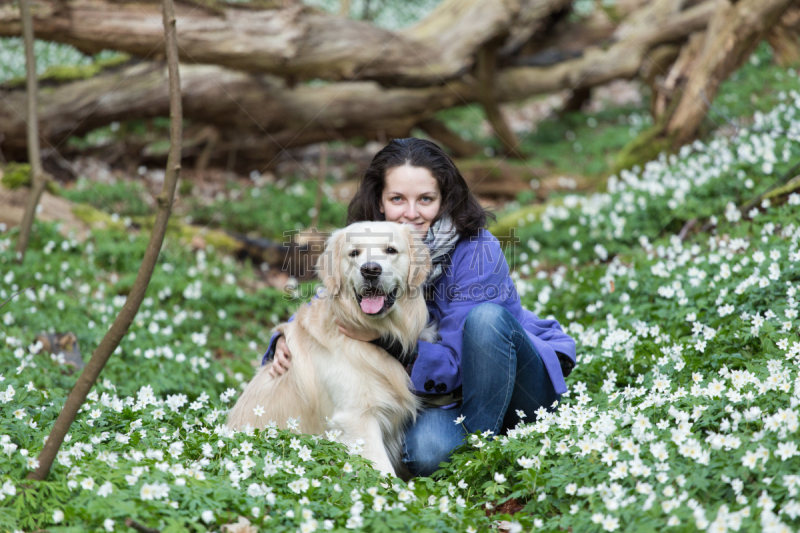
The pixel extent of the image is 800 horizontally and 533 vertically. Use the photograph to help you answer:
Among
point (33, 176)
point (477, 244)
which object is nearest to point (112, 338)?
point (477, 244)

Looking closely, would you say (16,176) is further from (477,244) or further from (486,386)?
(486,386)

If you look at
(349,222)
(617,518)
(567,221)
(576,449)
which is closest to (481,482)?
(576,449)

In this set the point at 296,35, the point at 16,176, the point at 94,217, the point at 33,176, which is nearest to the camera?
the point at 33,176

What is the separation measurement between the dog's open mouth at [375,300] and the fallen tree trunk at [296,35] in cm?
578

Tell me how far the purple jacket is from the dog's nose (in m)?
0.49

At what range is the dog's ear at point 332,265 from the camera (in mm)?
4145

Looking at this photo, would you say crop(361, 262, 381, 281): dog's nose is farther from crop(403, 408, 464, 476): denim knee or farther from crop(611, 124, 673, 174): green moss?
crop(611, 124, 673, 174): green moss

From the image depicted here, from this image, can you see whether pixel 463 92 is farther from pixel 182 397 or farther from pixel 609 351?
pixel 182 397

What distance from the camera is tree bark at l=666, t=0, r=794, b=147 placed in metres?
7.86

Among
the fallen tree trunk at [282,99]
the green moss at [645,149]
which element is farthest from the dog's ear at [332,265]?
the fallen tree trunk at [282,99]

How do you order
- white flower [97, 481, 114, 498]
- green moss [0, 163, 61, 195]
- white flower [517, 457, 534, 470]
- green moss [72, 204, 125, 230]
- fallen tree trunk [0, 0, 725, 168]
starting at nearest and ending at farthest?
white flower [97, 481, 114, 498]
white flower [517, 457, 534, 470]
green moss [0, 163, 61, 195]
green moss [72, 204, 125, 230]
fallen tree trunk [0, 0, 725, 168]

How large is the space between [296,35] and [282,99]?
50.0 inches

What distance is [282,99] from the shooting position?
9.83m

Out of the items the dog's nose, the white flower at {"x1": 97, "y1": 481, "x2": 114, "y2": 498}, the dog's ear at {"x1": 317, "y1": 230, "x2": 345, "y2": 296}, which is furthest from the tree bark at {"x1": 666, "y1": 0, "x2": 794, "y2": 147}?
the white flower at {"x1": 97, "y1": 481, "x2": 114, "y2": 498}
